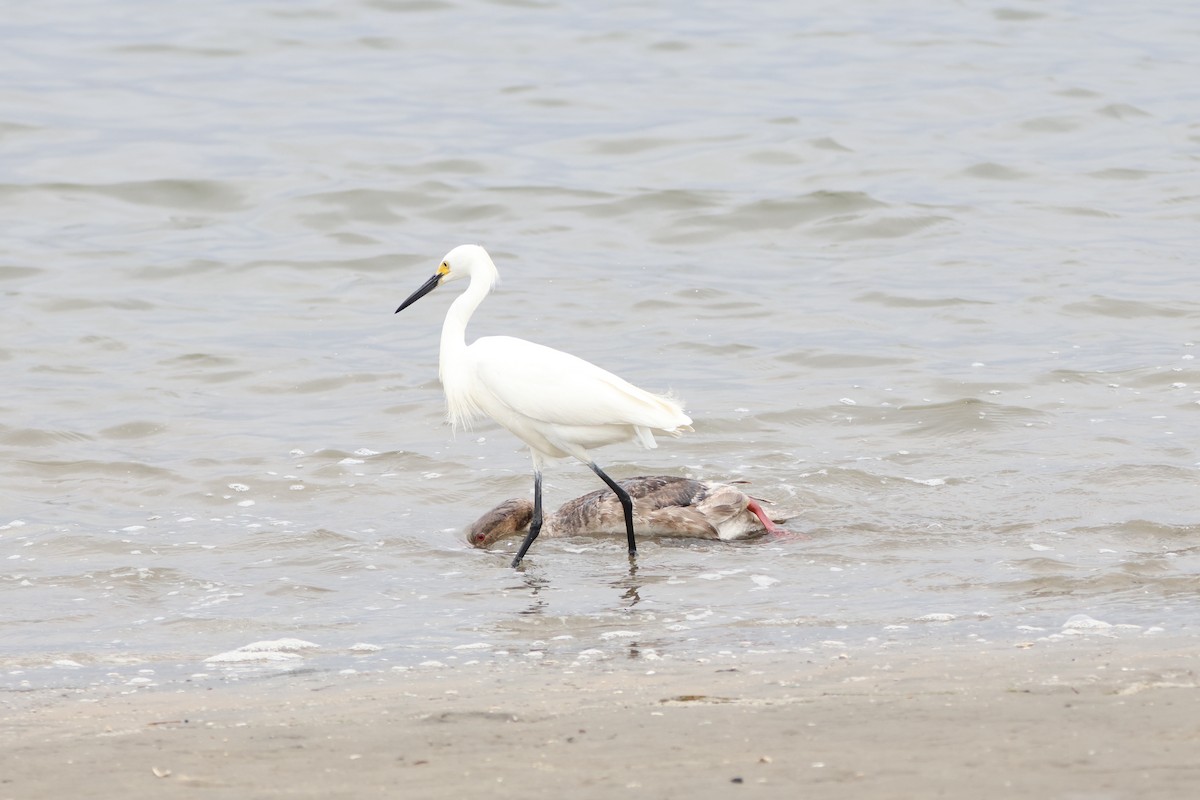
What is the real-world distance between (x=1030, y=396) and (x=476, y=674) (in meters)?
6.62

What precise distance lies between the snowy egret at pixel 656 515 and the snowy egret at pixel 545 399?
0.21 meters

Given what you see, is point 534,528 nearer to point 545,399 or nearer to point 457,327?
point 545,399

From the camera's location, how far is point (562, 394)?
27.2 ft

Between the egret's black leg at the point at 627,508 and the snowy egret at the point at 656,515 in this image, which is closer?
the egret's black leg at the point at 627,508

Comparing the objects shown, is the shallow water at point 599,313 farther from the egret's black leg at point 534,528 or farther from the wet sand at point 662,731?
the wet sand at point 662,731

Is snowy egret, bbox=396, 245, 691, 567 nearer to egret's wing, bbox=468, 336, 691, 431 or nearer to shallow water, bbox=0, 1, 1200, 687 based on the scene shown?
egret's wing, bbox=468, 336, 691, 431

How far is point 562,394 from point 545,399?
91mm

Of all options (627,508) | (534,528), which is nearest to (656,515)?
(627,508)

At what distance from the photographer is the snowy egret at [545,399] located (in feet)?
27.3

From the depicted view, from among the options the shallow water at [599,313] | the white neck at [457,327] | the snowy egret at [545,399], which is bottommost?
the shallow water at [599,313]

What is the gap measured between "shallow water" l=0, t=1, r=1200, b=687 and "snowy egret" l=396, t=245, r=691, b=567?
24.1 inches

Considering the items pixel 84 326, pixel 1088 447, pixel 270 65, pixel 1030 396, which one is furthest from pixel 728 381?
pixel 270 65

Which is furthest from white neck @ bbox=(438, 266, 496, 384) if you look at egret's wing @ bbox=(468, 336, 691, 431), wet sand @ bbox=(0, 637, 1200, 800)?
wet sand @ bbox=(0, 637, 1200, 800)

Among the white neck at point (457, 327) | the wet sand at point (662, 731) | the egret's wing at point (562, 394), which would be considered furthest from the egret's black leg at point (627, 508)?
the wet sand at point (662, 731)
